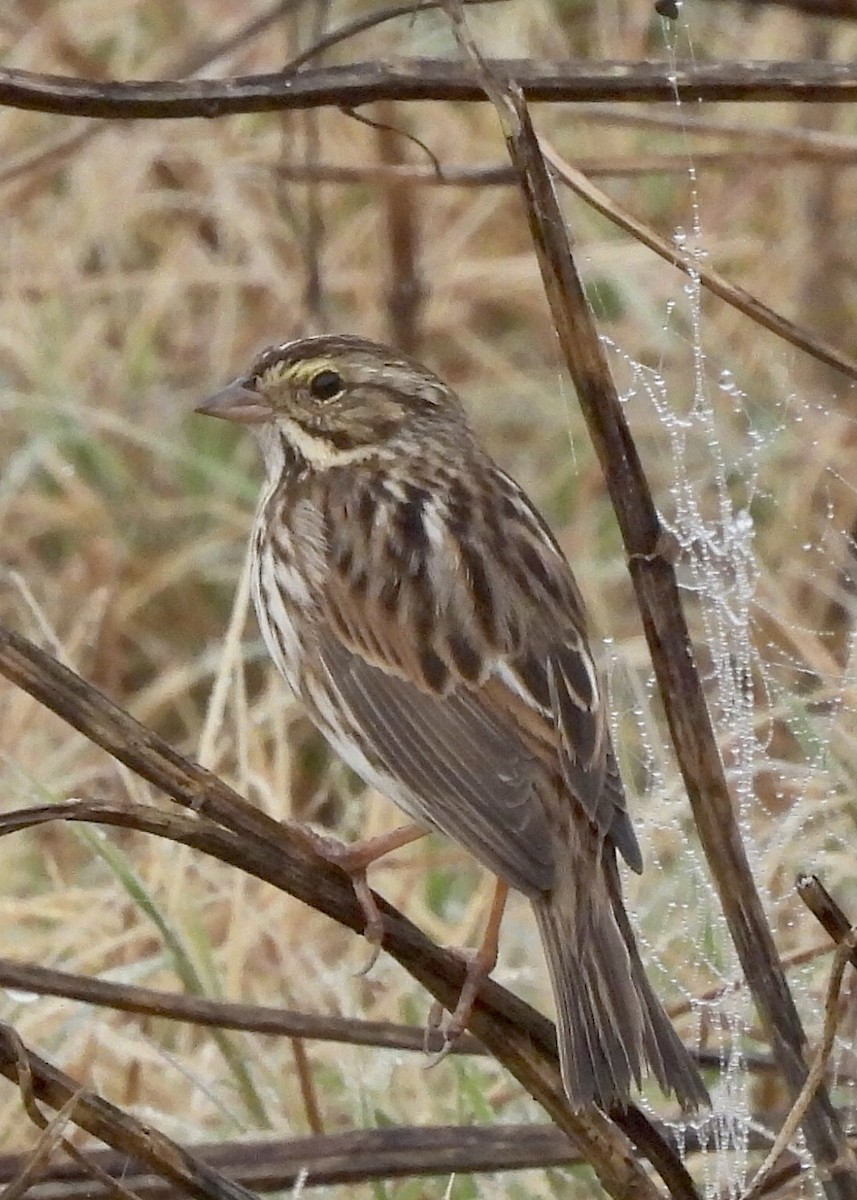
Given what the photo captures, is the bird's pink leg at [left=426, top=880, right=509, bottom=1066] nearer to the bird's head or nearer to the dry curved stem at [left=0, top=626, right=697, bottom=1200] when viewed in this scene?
the dry curved stem at [left=0, top=626, right=697, bottom=1200]

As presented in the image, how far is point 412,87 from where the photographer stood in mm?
1848

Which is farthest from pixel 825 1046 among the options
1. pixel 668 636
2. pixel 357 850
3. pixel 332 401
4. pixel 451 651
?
pixel 332 401

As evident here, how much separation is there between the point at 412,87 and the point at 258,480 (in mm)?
2307

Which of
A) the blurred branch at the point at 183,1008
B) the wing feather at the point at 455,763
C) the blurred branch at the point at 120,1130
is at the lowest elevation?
the blurred branch at the point at 120,1130

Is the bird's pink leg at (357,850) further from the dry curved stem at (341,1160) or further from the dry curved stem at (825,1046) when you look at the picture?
the dry curved stem at (825,1046)

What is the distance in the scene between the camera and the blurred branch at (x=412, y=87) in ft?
5.84

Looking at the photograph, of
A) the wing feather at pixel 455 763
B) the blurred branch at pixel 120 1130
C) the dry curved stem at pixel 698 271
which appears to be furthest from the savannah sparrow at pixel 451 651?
the dry curved stem at pixel 698 271

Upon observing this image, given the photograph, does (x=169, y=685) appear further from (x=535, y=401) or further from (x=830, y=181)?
(x=830, y=181)

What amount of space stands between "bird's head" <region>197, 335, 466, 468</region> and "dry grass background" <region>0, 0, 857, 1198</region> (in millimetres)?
332

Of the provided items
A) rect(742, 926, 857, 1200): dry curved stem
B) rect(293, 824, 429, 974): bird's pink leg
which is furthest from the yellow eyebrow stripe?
rect(742, 926, 857, 1200): dry curved stem

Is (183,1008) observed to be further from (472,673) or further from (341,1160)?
(472,673)

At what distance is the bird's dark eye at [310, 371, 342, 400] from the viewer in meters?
2.58

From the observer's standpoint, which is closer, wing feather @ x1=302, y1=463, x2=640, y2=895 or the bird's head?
wing feather @ x1=302, y1=463, x2=640, y2=895

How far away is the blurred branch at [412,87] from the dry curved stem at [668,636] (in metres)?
0.17
